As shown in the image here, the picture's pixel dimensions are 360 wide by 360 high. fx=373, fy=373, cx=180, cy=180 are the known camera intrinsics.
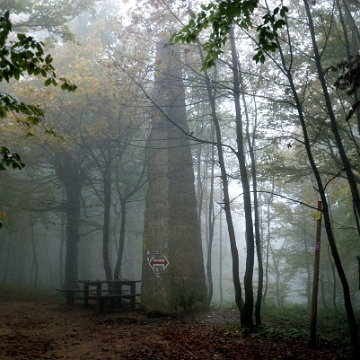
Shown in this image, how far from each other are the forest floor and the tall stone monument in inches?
28.5

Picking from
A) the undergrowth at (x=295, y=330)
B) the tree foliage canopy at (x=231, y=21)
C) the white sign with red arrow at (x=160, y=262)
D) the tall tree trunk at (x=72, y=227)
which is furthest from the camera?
the tall tree trunk at (x=72, y=227)

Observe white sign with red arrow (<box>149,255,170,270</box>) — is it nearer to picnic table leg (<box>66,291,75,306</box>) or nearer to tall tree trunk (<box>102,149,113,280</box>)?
tall tree trunk (<box>102,149,113,280</box>)

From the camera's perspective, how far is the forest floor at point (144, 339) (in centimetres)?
639

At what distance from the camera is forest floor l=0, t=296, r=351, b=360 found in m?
6.39

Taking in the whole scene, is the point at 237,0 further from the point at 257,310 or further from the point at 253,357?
the point at 257,310

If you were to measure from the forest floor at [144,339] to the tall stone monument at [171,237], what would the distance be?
72 cm

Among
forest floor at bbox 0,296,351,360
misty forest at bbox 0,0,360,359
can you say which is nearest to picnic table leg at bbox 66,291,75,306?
misty forest at bbox 0,0,360,359

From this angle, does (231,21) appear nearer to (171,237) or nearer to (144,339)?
(144,339)

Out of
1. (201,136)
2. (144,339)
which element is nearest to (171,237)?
(201,136)

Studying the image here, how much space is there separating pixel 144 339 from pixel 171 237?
4419 millimetres

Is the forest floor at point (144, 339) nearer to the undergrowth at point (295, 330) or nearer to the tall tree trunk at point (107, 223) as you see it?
the undergrowth at point (295, 330)

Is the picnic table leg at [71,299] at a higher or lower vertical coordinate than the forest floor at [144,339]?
higher

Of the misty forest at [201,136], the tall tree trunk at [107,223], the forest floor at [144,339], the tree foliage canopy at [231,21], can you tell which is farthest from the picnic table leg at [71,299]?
the tree foliage canopy at [231,21]

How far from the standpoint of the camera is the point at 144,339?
308 inches
